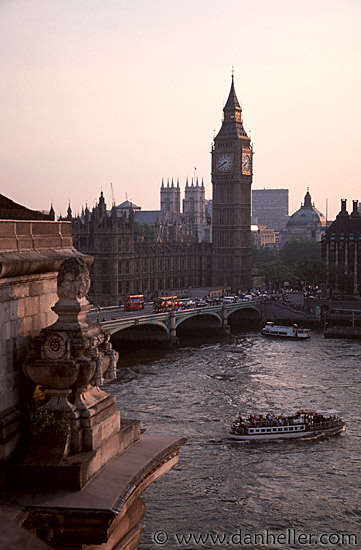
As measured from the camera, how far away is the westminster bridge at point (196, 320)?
68.8 m

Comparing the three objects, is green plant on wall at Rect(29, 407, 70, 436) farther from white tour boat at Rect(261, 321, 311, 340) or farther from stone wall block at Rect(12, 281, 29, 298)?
white tour boat at Rect(261, 321, 311, 340)

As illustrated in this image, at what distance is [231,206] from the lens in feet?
374

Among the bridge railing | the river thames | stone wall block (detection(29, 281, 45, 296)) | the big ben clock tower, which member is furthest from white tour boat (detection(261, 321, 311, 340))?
stone wall block (detection(29, 281, 45, 296))

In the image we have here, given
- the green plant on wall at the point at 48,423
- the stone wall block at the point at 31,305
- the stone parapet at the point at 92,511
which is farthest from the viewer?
the stone wall block at the point at 31,305

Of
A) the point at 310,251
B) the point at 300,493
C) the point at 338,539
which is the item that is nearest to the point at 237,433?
the point at 300,493

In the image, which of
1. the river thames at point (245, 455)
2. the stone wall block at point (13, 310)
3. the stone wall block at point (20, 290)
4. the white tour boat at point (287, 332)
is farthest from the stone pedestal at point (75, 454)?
the white tour boat at point (287, 332)

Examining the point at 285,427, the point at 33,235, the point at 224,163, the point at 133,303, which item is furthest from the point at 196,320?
the point at 33,235

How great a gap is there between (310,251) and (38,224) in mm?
149917

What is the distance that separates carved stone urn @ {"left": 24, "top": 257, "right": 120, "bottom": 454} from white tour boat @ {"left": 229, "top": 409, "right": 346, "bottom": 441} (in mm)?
28849

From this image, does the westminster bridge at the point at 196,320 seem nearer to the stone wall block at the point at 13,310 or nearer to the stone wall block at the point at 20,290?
the stone wall block at the point at 20,290

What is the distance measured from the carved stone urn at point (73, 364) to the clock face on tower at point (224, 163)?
105072 millimetres

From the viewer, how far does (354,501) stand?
28688 mm

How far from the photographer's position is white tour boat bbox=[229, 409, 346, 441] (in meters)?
37.5

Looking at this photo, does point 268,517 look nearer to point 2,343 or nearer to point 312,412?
point 312,412
